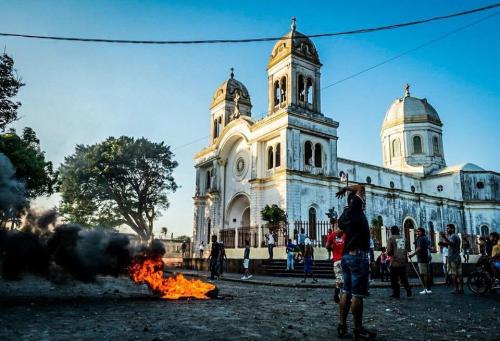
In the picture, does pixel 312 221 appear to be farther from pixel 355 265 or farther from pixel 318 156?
pixel 355 265

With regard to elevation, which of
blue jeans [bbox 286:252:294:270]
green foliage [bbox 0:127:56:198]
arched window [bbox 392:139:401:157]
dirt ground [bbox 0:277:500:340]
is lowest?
dirt ground [bbox 0:277:500:340]

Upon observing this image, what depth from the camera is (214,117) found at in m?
39.6

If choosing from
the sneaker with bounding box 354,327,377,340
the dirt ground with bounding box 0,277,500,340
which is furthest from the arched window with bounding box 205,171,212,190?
the sneaker with bounding box 354,327,377,340

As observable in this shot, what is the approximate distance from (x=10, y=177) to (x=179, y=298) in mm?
4755

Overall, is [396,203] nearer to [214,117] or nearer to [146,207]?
[214,117]

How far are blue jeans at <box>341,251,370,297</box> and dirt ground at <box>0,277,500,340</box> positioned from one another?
28.6 inches

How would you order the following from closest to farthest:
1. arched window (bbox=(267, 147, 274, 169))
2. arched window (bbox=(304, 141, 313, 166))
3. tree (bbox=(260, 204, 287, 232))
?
1. tree (bbox=(260, 204, 287, 232))
2. arched window (bbox=(304, 141, 313, 166))
3. arched window (bbox=(267, 147, 274, 169))

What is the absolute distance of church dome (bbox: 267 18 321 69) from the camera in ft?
97.8

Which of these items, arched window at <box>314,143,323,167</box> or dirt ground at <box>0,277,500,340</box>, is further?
arched window at <box>314,143,323,167</box>

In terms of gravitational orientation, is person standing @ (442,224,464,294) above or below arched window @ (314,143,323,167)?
below

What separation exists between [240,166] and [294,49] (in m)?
10.6

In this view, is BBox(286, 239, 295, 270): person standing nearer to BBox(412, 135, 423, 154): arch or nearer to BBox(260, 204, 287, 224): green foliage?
BBox(260, 204, 287, 224): green foliage

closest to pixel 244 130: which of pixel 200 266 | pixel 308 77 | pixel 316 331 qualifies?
pixel 308 77

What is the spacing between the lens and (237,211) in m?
33.7
